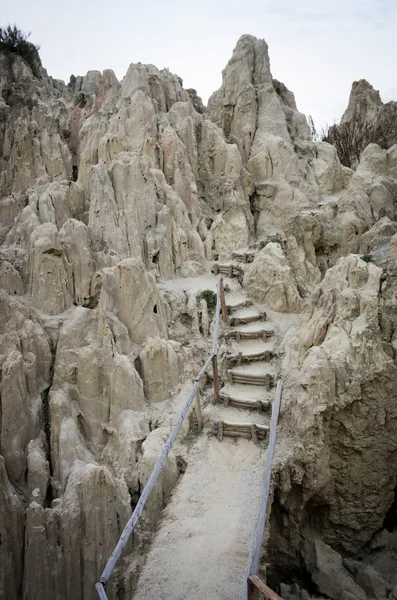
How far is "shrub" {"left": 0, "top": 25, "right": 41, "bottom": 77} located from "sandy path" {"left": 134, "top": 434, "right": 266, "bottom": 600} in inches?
1221

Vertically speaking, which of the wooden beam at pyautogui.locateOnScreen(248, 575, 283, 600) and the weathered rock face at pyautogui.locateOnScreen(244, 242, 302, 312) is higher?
the weathered rock face at pyautogui.locateOnScreen(244, 242, 302, 312)

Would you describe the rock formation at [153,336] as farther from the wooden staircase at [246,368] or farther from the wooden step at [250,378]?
the wooden staircase at [246,368]

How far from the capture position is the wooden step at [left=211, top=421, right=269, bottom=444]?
39.7 ft

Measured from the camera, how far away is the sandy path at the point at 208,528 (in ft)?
27.9

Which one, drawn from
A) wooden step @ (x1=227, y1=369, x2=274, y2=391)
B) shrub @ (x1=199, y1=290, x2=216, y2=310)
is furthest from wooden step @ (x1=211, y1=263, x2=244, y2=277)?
wooden step @ (x1=227, y1=369, x2=274, y2=391)

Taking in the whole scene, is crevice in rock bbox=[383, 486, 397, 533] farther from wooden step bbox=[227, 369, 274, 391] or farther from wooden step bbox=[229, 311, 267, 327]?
wooden step bbox=[229, 311, 267, 327]

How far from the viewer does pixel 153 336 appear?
14.3 m

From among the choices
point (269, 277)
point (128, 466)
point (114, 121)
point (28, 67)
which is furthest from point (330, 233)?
point (28, 67)

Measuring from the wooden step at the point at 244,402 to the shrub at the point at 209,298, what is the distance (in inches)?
176

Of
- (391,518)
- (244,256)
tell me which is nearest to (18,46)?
(244,256)

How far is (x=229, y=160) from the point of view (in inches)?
907

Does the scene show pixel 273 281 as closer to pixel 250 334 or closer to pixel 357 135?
pixel 250 334

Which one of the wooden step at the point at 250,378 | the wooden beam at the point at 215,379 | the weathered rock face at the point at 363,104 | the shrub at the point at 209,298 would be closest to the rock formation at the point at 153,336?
the shrub at the point at 209,298

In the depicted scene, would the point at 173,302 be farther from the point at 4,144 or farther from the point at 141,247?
the point at 4,144
